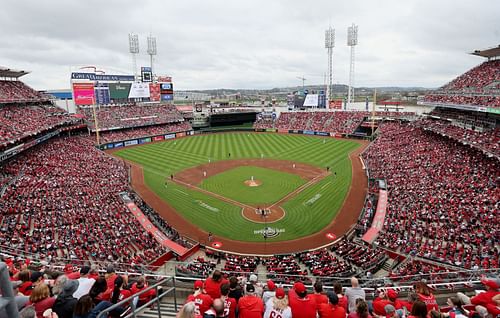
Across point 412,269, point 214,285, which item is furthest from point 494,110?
point 214,285

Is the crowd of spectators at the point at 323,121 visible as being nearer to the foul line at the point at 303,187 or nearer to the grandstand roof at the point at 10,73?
the foul line at the point at 303,187

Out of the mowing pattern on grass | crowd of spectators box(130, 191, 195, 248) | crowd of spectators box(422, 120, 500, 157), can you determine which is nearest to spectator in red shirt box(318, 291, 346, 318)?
crowd of spectators box(130, 191, 195, 248)

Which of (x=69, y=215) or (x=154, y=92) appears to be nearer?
(x=69, y=215)

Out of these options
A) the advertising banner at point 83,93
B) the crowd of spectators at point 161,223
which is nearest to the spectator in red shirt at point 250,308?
the crowd of spectators at point 161,223

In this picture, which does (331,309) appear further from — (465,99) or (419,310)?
(465,99)

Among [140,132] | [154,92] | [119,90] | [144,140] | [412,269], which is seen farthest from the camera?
[154,92]

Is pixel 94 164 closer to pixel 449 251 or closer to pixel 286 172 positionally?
pixel 286 172
